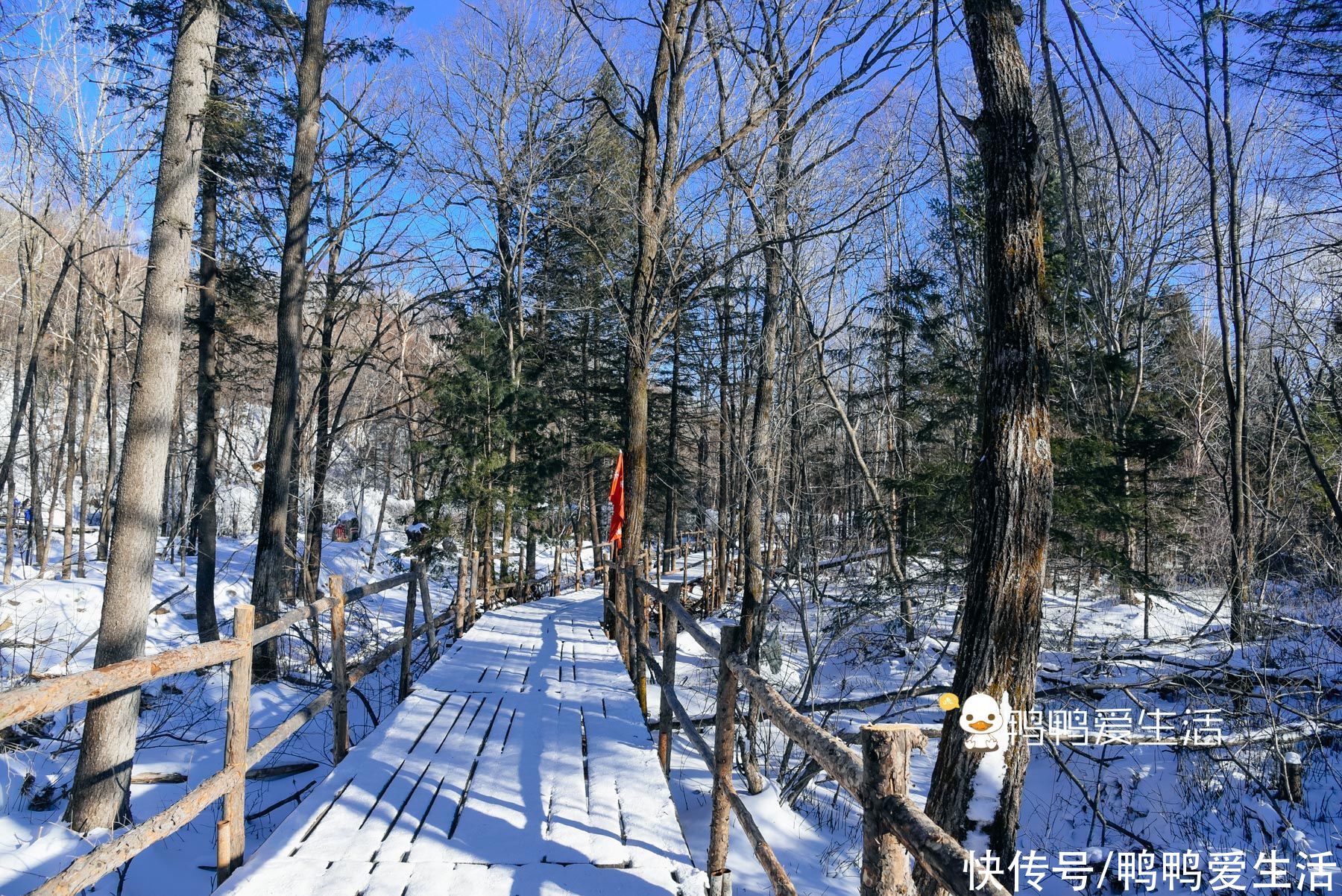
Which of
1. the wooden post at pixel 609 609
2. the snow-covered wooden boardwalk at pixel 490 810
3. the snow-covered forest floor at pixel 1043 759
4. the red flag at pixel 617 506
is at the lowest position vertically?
the snow-covered forest floor at pixel 1043 759

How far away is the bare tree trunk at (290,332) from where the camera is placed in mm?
11383

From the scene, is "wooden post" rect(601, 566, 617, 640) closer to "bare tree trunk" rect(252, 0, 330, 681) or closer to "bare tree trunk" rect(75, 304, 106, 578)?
"bare tree trunk" rect(252, 0, 330, 681)

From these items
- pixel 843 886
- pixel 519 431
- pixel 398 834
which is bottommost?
pixel 843 886

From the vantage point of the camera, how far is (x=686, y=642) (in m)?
14.3

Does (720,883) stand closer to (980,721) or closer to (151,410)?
(980,721)

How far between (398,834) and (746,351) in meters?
14.6

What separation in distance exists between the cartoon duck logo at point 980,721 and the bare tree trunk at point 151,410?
5.89 meters

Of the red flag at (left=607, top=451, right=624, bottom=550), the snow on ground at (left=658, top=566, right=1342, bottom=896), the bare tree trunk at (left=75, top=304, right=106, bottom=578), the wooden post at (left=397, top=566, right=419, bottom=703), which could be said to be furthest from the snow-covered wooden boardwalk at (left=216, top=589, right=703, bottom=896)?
the bare tree trunk at (left=75, top=304, right=106, bottom=578)

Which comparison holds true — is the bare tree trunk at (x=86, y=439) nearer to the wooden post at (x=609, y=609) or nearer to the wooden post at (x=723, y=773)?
the wooden post at (x=609, y=609)

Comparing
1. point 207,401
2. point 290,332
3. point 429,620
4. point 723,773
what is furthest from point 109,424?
point 723,773

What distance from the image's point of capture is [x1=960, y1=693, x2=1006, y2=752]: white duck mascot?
4074mm

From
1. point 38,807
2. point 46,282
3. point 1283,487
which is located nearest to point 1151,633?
point 1283,487

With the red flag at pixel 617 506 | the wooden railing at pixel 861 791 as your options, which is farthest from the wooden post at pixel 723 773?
the red flag at pixel 617 506

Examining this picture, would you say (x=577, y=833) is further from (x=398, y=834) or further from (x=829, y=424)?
(x=829, y=424)
